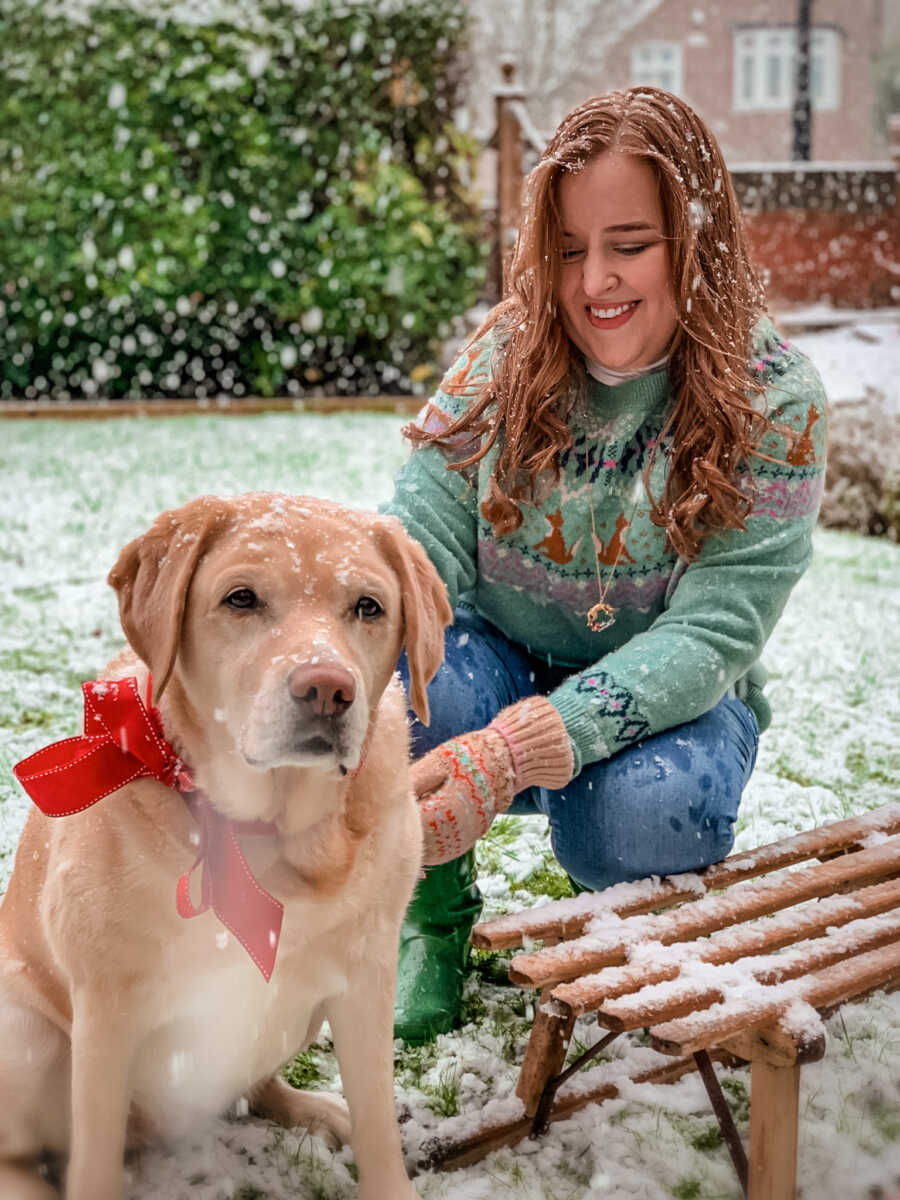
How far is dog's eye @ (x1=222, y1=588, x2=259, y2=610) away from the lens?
1.75 m

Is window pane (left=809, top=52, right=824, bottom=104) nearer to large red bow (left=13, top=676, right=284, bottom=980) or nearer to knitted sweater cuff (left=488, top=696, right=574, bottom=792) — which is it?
knitted sweater cuff (left=488, top=696, right=574, bottom=792)

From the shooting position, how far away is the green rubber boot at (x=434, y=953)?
244cm

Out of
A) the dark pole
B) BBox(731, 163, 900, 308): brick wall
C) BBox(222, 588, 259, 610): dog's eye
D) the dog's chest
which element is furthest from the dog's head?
the dark pole

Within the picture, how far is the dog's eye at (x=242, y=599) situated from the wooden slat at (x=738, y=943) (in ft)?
2.43

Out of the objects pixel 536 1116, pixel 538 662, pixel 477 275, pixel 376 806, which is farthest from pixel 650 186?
pixel 477 275

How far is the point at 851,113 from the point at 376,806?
30.1m

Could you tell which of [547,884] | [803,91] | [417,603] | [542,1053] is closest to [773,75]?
[803,91]

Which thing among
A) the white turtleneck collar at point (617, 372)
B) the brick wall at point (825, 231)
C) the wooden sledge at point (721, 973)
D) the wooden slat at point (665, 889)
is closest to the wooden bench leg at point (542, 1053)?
the wooden sledge at point (721, 973)

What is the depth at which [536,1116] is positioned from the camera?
2135 millimetres

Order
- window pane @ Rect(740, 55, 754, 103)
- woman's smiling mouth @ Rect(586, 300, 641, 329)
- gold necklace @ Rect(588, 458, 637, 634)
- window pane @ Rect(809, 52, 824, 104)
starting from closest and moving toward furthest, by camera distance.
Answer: woman's smiling mouth @ Rect(586, 300, 641, 329) → gold necklace @ Rect(588, 458, 637, 634) → window pane @ Rect(740, 55, 754, 103) → window pane @ Rect(809, 52, 824, 104)

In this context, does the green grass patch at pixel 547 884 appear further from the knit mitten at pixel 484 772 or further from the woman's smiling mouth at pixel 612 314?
the woman's smiling mouth at pixel 612 314

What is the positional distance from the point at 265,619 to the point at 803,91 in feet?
47.0

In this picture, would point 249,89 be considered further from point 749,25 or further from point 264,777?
point 749,25

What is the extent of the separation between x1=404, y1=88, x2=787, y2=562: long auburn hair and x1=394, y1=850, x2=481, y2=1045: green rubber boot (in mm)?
740
